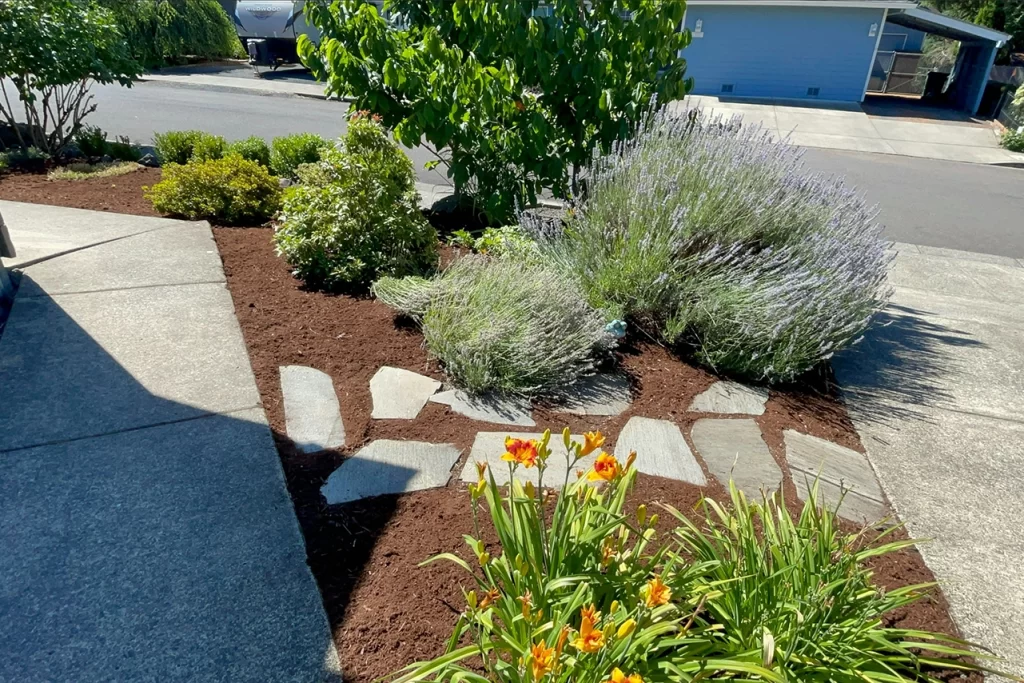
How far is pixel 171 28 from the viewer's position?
20750 mm

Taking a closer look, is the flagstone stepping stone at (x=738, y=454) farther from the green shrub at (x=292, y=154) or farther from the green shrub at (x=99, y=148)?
the green shrub at (x=99, y=148)

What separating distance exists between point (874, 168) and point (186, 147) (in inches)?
470

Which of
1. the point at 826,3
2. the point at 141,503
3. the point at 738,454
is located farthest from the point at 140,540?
the point at 826,3

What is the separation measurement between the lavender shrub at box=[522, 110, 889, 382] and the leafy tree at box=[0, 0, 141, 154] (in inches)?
220

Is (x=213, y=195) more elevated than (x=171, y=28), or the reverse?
(x=171, y=28)

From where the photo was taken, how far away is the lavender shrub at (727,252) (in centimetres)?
376

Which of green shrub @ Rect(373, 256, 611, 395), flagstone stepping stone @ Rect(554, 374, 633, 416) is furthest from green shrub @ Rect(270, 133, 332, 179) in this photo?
flagstone stepping stone @ Rect(554, 374, 633, 416)

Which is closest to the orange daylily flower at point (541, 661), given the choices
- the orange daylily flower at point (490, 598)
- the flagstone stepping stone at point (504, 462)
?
the orange daylily flower at point (490, 598)

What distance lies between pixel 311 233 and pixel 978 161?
15.2 metres

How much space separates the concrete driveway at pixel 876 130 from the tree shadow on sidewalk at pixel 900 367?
9.71m

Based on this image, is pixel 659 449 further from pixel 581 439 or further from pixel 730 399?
pixel 730 399

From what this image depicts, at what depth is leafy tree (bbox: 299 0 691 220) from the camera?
4.87 meters

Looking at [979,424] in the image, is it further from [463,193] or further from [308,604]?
[463,193]

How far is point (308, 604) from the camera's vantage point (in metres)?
2.15
